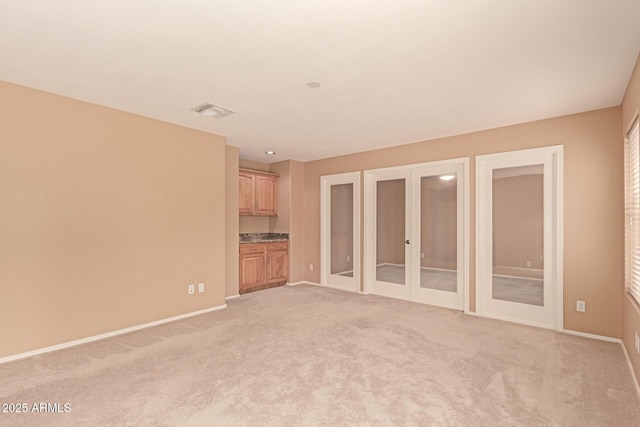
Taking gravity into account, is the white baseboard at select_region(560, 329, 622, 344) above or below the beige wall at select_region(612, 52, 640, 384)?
below

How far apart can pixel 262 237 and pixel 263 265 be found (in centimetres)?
76

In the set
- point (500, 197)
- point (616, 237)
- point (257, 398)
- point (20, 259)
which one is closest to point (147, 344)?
point (20, 259)

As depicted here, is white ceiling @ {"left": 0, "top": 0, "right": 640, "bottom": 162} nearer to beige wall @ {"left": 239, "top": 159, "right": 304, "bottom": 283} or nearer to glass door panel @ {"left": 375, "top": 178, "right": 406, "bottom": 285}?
glass door panel @ {"left": 375, "top": 178, "right": 406, "bottom": 285}

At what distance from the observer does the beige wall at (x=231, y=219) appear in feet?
17.4

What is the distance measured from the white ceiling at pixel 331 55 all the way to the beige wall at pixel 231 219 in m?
1.48

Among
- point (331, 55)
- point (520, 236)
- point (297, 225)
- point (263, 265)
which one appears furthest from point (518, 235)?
point (263, 265)

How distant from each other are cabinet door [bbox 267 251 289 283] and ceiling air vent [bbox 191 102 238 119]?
3046mm

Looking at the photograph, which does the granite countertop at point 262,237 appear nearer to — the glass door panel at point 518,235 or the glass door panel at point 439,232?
the glass door panel at point 439,232

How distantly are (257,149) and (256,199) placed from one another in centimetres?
106

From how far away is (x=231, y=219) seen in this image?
17.5 feet

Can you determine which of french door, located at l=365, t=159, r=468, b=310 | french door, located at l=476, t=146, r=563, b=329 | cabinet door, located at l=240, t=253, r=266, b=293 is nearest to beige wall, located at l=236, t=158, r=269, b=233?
cabinet door, located at l=240, t=253, r=266, b=293

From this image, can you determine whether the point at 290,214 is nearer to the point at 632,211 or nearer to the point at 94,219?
the point at 94,219

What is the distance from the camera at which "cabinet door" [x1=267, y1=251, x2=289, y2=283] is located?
6145mm

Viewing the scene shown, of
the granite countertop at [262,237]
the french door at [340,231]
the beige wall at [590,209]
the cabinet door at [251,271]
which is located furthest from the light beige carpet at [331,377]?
the granite countertop at [262,237]
